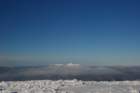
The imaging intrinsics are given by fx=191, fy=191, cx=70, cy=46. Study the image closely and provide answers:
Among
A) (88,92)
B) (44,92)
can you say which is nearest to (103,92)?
(88,92)

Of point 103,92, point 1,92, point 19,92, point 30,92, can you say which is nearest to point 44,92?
point 30,92

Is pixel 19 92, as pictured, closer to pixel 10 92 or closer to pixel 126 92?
pixel 10 92

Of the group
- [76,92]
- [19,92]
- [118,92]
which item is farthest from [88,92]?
[19,92]

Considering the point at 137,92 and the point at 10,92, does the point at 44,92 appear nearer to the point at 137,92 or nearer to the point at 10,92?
the point at 10,92

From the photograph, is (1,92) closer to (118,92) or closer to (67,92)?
(67,92)

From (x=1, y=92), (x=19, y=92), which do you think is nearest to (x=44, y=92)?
(x=19, y=92)

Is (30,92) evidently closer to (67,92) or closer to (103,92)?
(67,92)
